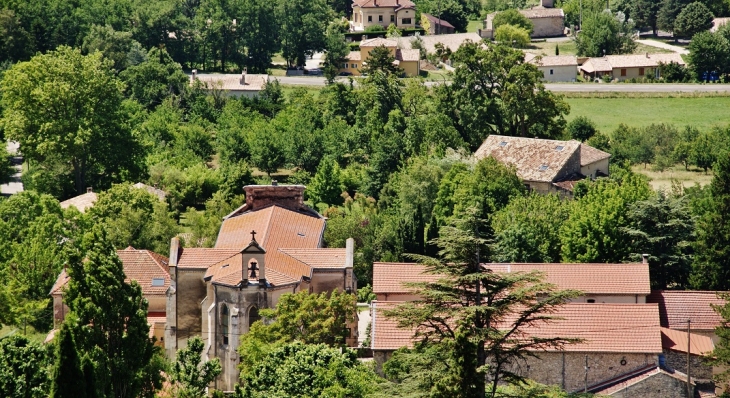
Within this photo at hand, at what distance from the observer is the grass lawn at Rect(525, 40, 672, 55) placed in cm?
13462

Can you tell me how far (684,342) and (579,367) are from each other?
5239mm

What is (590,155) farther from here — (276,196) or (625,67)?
(625,67)

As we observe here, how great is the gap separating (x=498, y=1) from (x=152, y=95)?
59.8 metres

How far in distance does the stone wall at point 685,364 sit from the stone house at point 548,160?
25.8 meters

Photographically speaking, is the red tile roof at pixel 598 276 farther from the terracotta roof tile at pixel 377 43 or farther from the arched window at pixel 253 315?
the terracotta roof tile at pixel 377 43

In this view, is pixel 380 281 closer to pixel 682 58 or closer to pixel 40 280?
pixel 40 280

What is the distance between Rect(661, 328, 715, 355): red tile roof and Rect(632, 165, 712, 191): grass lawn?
31159mm

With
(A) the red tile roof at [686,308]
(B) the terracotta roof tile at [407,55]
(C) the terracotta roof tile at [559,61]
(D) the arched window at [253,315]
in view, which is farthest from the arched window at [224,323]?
(C) the terracotta roof tile at [559,61]

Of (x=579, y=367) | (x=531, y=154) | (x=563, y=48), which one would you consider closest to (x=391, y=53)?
(x=563, y=48)

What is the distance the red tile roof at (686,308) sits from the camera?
190 feet

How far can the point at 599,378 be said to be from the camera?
5350 cm

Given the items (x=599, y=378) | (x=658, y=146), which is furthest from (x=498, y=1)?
(x=599, y=378)

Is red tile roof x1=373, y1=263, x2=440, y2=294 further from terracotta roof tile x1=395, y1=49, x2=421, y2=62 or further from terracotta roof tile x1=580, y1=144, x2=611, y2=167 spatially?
terracotta roof tile x1=395, y1=49, x2=421, y2=62

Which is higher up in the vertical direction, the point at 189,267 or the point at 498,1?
the point at 498,1
